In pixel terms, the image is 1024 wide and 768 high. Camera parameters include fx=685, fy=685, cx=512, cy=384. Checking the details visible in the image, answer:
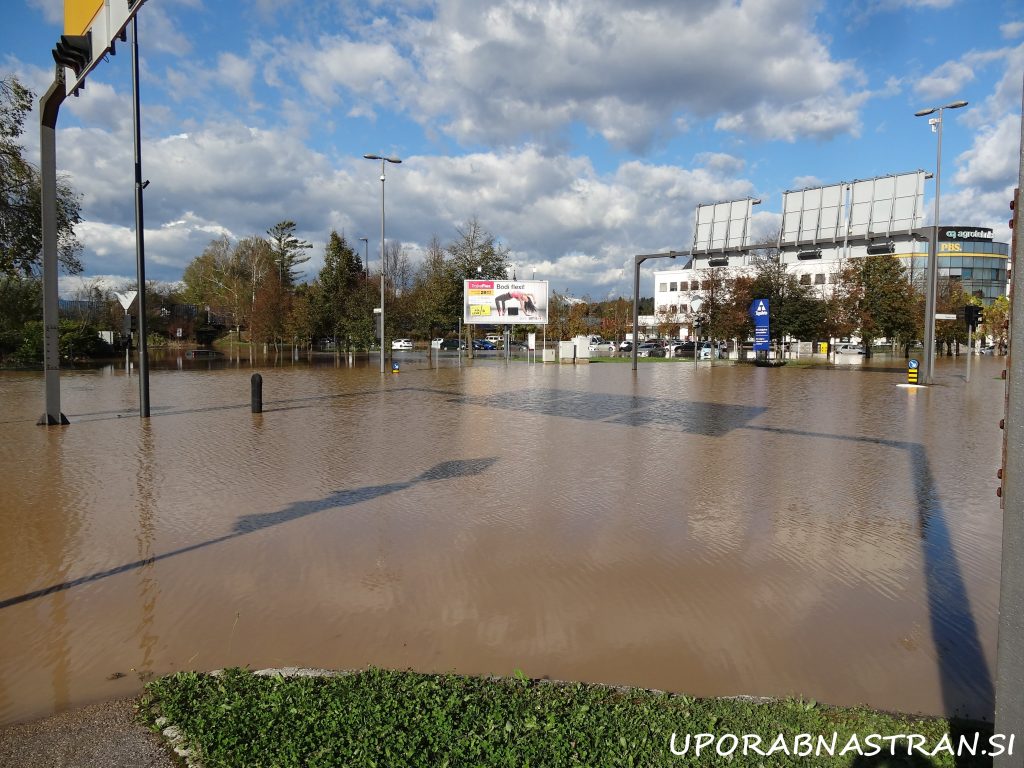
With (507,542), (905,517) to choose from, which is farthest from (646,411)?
(507,542)

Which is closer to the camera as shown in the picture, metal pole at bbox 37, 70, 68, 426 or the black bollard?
metal pole at bbox 37, 70, 68, 426

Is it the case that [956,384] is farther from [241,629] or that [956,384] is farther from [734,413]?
[241,629]

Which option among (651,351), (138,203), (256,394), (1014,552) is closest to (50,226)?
(138,203)

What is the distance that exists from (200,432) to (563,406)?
31.4ft

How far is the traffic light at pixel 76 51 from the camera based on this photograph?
8.12 meters

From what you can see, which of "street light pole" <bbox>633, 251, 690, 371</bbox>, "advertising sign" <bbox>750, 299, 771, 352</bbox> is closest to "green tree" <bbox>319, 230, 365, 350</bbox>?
"street light pole" <bbox>633, 251, 690, 371</bbox>

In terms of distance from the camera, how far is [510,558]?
6.34 metres

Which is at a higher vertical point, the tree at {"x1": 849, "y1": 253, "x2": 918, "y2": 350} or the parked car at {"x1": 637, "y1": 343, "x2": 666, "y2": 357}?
the tree at {"x1": 849, "y1": 253, "x2": 918, "y2": 350}

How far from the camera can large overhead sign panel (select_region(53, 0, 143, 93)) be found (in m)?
7.31

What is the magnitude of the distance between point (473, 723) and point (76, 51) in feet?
29.4

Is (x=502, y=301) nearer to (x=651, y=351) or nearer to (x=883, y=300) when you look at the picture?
(x=883, y=300)

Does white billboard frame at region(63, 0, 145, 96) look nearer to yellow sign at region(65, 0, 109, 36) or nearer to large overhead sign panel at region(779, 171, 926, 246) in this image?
yellow sign at region(65, 0, 109, 36)

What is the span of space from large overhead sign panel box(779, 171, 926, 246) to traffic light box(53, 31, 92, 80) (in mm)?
28345

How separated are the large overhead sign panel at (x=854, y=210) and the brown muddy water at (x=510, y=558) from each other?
679 inches
